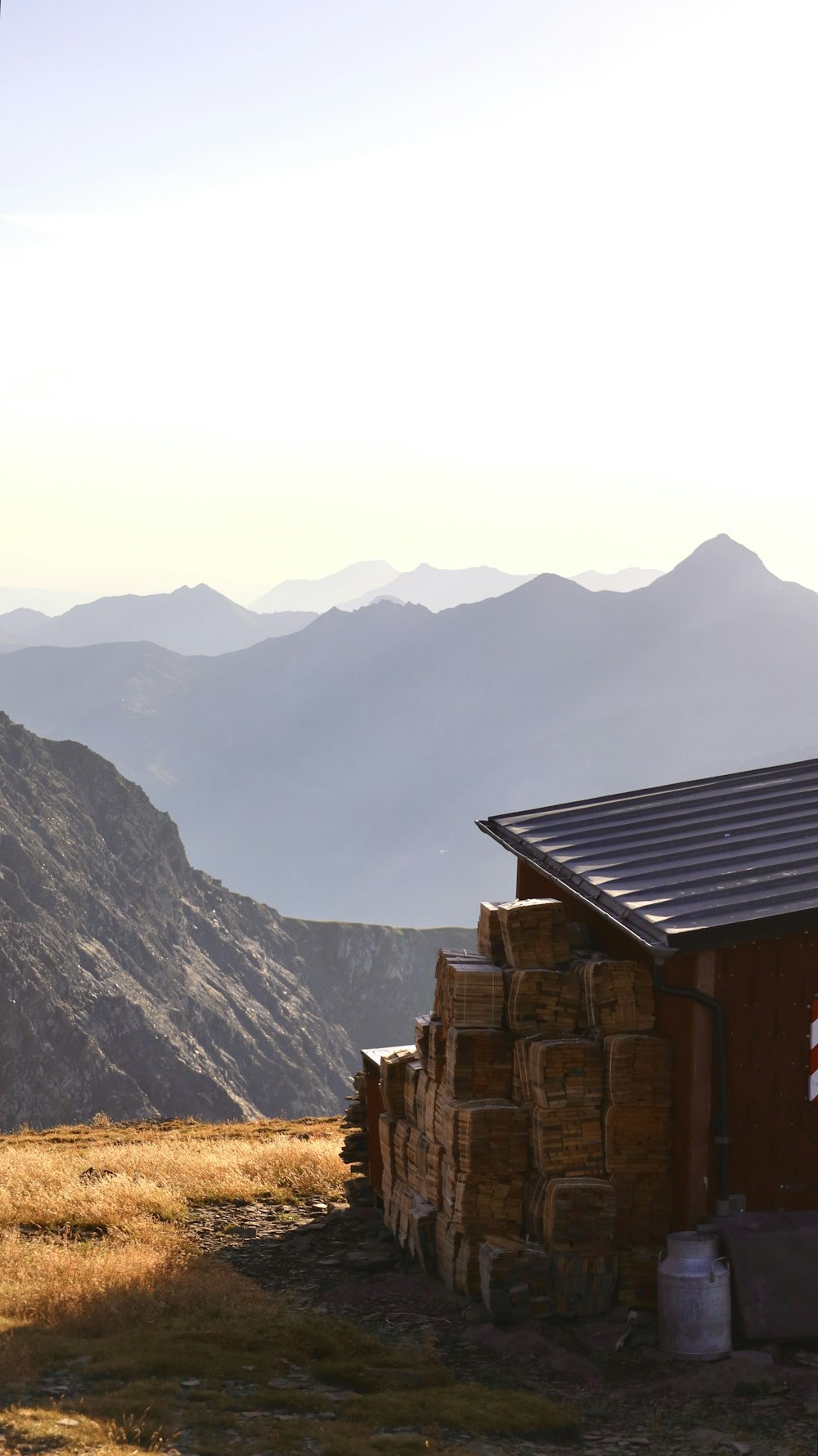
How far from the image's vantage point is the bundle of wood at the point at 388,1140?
1319 cm

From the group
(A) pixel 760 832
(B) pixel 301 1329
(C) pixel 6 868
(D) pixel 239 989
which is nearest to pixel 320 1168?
(B) pixel 301 1329

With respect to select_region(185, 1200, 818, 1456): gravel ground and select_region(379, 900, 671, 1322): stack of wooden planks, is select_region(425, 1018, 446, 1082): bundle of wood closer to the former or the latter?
select_region(379, 900, 671, 1322): stack of wooden planks

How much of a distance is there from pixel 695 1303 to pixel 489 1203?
1.96m

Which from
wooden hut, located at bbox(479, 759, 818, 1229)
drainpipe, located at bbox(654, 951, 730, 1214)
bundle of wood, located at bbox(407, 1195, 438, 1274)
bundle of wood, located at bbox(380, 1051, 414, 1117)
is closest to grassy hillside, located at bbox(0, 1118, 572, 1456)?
bundle of wood, located at bbox(407, 1195, 438, 1274)

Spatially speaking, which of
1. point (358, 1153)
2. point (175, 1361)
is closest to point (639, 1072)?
point (175, 1361)

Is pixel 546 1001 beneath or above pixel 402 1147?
above

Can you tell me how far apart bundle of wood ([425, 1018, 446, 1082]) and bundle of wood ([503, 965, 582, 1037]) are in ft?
3.48

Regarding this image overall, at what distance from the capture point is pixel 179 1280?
11.1 m

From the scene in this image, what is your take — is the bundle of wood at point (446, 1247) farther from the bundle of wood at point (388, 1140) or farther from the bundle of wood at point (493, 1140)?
the bundle of wood at point (388, 1140)

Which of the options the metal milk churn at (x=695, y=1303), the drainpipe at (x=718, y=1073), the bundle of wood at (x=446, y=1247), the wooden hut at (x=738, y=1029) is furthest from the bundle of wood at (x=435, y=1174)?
the drainpipe at (x=718, y=1073)

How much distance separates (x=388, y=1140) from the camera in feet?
43.7

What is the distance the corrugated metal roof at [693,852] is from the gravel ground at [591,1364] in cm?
321

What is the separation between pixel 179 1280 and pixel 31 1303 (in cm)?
142

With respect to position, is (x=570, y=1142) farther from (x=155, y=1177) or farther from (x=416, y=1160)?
(x=155, y=1177)
